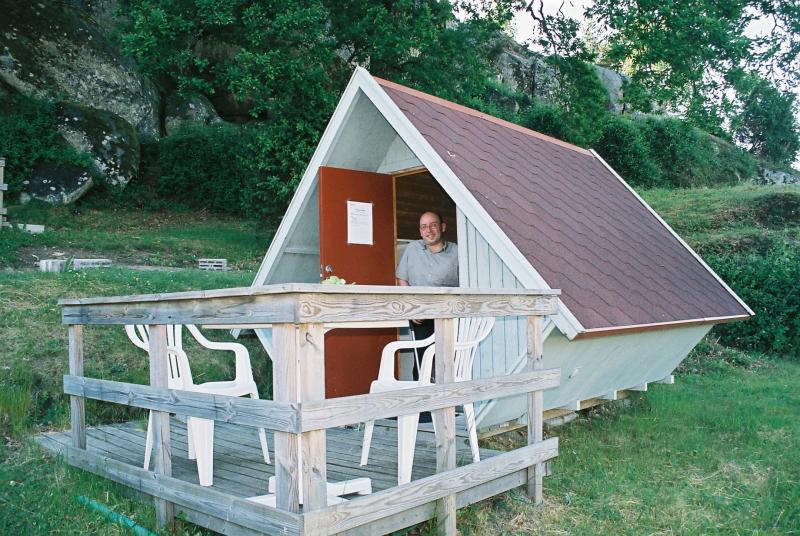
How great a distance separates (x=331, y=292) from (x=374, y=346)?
10.9ft

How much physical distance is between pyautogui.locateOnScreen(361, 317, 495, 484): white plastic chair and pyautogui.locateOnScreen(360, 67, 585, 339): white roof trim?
0.53 meters

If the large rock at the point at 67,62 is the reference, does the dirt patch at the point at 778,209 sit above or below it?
below

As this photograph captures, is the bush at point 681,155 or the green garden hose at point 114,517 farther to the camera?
the bush at point 681,155

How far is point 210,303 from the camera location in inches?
142

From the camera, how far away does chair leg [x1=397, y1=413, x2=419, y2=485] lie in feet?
13.3

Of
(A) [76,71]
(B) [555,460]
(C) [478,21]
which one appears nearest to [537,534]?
(B) [555,460]

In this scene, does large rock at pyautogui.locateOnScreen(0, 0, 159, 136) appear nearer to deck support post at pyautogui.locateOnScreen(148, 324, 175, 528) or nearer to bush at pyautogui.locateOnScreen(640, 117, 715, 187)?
deck support post at pyautogui.locateOnScreen(148, 324, 175, 528)

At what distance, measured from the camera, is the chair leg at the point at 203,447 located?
4223 mm

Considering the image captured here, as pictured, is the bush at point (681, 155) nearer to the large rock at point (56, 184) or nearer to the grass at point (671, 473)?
the large rock at point (56, 184)

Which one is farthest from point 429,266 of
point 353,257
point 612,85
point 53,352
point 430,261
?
point 612,85

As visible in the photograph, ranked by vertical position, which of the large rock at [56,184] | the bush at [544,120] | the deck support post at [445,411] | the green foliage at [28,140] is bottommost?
the deck support post at [445,411]

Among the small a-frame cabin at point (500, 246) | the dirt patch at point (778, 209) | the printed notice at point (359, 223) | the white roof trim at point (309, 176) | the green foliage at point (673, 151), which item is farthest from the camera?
the green foliage at point (673, 151)

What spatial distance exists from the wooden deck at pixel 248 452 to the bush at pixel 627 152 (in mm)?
18805

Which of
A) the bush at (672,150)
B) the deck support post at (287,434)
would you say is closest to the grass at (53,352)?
the deck support post at (287,434)
